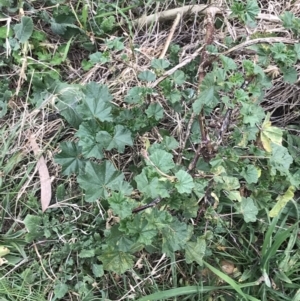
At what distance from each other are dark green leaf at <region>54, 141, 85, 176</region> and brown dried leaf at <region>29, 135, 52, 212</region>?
0.19m

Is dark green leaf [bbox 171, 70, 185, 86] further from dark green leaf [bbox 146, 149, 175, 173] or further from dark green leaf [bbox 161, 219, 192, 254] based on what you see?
dark green leaf [bbox 161, 219, 192, 254]

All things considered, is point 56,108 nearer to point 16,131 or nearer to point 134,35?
point 16,131

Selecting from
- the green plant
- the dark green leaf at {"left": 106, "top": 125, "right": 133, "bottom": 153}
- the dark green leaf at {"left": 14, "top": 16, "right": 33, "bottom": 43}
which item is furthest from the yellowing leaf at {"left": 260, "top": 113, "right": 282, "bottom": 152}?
the dark green leaf at {"left": 14, "top": 16, "right": 33, "bottom": 43}

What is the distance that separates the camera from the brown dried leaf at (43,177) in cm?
174

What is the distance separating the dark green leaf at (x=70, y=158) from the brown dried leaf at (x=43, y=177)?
0.19 metres

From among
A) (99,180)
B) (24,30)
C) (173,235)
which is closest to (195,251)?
(173,235)

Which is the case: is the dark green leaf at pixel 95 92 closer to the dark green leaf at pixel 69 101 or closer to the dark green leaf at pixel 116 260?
the dark green leaf at pixel 69 101

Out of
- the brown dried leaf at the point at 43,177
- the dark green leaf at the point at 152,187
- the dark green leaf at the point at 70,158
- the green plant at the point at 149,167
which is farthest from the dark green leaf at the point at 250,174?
the brown dried leaf at the point at 43,177

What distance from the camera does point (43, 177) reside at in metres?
1.76

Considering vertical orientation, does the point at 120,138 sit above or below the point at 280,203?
above

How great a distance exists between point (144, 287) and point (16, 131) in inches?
27.9

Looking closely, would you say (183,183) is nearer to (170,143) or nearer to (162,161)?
(162,161)

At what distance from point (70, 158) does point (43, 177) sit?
0.71 ft

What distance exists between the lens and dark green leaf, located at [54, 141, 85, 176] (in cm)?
159
